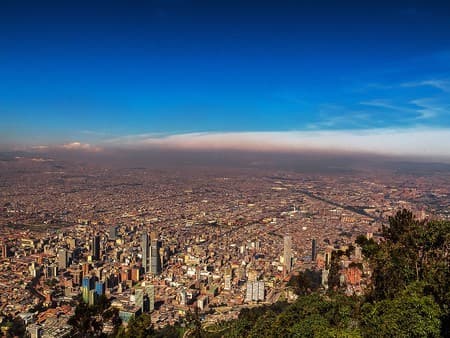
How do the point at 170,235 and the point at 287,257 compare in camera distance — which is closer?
the point at 287,257

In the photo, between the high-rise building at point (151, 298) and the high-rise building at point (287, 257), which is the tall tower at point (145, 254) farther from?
the high-rise building at point (287, 257)

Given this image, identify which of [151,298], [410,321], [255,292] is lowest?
[255,292]

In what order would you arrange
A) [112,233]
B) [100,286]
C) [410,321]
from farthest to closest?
[112,233] < [100,286] < [410,321]

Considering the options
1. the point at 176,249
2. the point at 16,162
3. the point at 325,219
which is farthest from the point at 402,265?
the point at 16,162

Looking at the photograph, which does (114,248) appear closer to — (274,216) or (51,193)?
(51,193)

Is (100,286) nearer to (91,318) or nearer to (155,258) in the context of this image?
(155,258)

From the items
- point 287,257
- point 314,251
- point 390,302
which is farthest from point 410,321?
point 314,251

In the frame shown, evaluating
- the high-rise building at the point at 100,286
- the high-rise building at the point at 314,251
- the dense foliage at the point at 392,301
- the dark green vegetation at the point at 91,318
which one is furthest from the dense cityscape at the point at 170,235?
the dense foliage at the point at 392,301
